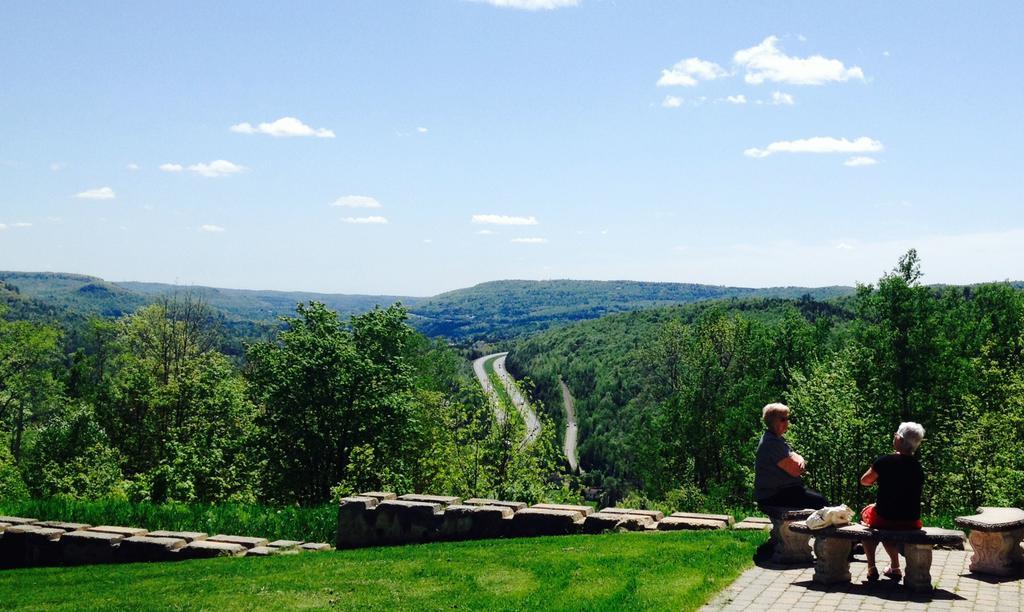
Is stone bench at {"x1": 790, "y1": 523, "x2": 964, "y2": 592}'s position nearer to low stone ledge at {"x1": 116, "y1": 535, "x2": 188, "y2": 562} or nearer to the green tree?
low stone ledge at {"x1": 116, "y1": 535, "x2": 188, "y2": 562}

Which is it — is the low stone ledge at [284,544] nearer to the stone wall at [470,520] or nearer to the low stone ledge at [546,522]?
the stone wall at [470,520]

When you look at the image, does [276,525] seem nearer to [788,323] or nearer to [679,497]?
[679,497]

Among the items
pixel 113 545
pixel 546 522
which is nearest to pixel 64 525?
pixel 113 545

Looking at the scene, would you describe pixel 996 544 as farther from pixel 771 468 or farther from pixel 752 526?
pixel 752 526

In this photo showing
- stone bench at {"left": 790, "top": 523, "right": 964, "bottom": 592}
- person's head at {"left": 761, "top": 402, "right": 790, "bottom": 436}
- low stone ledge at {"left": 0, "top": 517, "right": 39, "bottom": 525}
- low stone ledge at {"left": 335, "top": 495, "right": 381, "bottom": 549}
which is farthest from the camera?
low stone ledge at {"left": 0, "top": 517, "right": 39, "bottom": 525}

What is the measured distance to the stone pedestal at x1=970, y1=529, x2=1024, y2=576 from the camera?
962 centimetres

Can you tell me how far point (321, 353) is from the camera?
28531 mm

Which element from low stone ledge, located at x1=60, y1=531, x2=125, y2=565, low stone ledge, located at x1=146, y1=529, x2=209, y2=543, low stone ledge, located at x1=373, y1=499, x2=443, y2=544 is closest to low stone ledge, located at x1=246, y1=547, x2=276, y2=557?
low stone ledge, located at x1=146, y1=529, x2=209, y2=543

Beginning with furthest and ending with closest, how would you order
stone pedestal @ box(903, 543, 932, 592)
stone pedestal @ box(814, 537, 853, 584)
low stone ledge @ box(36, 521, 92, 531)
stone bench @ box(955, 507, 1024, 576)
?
→ low stone ledge @ box(36, 521, 92, 531)
stone bench @ box(955, 507, 1024, 576)
stone pedestal @ box(814, 537, 853, 584)
stone pedestal @ box(903, 543, 932, 592)

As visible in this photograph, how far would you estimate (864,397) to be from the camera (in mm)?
36594

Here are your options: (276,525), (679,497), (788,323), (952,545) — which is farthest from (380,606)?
(788,323)

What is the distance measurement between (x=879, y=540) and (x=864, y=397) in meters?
30.2

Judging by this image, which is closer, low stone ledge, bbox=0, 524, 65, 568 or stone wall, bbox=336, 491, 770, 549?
stone wall, bbox=336, 491, 770, 549

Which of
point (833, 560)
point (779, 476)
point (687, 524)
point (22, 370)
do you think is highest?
point (779, 476)
